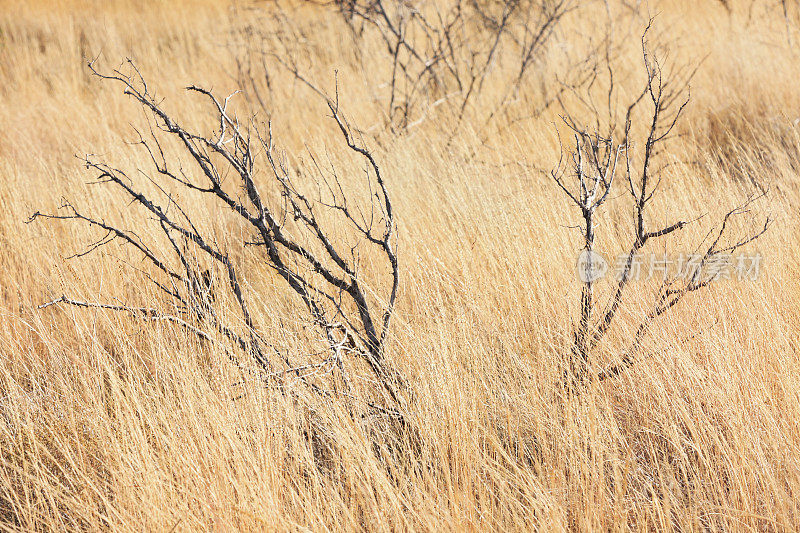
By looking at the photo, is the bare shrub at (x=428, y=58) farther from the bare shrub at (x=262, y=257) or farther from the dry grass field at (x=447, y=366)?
the bare shrub at (x=262, y=257)

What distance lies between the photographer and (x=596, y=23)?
Result: 6.35m

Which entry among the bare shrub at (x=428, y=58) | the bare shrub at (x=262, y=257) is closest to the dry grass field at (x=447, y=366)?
the bare shrub at (x=262, y=257)

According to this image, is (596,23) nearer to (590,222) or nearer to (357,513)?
(590,222)

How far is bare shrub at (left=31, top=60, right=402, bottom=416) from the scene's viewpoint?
2.10 meters

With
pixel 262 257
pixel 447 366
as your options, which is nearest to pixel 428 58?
pixel 262 257

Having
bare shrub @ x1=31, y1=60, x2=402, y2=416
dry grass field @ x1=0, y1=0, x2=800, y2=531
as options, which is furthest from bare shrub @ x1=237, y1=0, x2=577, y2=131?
bare shrub @ x1=31, y1=60, x2=402, y2=416

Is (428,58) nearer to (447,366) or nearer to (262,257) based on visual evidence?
(262,257)

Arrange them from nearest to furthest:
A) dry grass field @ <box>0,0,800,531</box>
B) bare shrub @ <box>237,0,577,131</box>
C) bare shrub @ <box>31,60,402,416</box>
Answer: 1. dry grass field @ <box>0,0,800,531</box>
2. bare shrub @ <box>31,60,402,416</box>
3. bare shrub @ <box>237,0,577,131</box>

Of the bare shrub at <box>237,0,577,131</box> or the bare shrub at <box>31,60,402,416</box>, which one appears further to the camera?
the bare shrub at <box>237,0,577,131</box>

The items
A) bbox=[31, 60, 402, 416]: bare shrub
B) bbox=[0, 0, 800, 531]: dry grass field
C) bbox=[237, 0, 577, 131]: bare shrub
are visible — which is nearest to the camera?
bbox=[0, 0, 800, 531]: dry grass field

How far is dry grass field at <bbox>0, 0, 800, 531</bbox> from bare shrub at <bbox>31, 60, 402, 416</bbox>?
1.8 inches

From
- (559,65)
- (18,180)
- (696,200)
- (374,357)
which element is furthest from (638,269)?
(18,180)

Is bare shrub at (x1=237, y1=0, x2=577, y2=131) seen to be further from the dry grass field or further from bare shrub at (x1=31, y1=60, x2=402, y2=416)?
bare shrub at (x1=31, y1=60, x2=402, y2=416)

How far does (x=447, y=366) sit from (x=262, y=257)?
1.57 m
